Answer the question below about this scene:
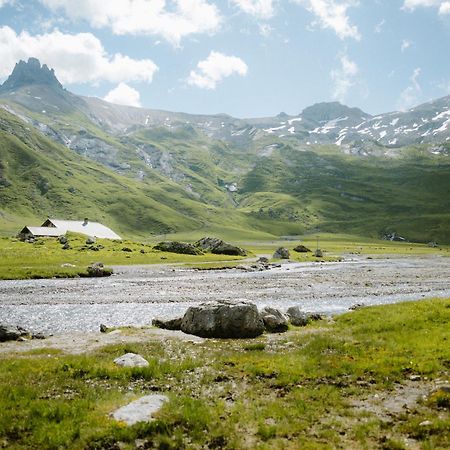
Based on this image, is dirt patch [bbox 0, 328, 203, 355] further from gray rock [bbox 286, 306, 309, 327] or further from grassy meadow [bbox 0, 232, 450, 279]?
grassy meadow [bbox 0, 232, 450, 279]

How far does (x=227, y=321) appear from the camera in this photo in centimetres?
3306

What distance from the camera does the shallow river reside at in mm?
44938

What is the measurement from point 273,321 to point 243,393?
1640cm

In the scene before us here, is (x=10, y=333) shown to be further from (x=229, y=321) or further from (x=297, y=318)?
(x=297, y=318)

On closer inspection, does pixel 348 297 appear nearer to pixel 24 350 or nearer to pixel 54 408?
pixel 24 350

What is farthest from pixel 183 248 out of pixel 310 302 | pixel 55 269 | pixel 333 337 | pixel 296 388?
pixel 296 388

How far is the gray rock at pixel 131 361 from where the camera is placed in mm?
22953

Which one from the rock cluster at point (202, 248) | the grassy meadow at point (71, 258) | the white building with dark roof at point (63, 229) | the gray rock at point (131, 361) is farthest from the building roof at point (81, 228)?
the gray rock at point (131, 361)

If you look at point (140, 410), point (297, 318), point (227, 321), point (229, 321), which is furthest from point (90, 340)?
point (297, 318)

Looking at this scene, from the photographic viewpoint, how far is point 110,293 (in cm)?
6228

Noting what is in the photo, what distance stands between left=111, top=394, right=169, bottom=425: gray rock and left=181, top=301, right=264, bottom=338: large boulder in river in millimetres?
15228

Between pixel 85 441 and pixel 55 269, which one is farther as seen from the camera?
pixel 55 269

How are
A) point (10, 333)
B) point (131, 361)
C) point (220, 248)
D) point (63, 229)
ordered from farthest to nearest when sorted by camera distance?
point (63, 229) → point (220, 248) → point (10, 333) → point (131, 361)

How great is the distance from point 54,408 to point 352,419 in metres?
11.2
